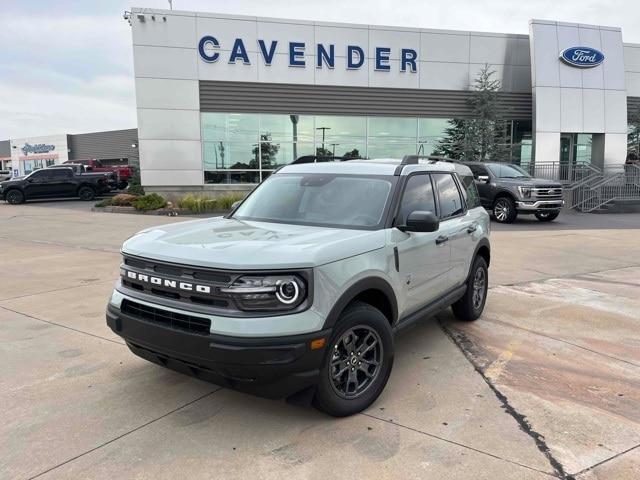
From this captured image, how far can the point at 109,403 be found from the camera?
12.1 feet

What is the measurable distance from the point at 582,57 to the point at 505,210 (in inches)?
480

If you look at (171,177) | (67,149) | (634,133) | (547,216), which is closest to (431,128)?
(547,216)

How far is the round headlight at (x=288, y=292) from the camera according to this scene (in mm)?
3051

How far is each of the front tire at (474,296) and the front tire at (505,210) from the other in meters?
10.8

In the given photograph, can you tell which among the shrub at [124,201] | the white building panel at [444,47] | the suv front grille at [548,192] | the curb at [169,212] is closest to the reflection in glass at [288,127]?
the curb at [169,212]

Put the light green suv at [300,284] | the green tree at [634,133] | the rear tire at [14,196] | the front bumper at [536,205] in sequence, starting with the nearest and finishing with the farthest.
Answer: the light green suv at [300,284], the front bumper at [536,205], the rear tire at [14,196], the green tree at [634,133]

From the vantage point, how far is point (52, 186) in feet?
82.3

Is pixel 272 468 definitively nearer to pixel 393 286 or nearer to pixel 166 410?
pixel 166 410

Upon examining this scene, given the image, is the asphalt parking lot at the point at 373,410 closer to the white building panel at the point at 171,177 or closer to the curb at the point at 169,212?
the curb at the point at 169,212

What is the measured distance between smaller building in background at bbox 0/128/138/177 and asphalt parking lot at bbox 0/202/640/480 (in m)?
49.4

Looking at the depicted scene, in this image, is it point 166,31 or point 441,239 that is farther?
point 166,31

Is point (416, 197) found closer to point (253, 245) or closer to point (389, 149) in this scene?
point (253, 245)

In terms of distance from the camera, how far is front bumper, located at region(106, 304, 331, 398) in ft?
9.72

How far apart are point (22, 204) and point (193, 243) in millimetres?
24837
